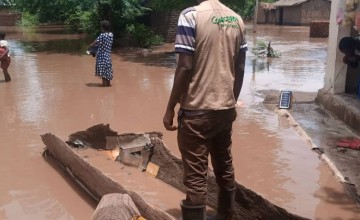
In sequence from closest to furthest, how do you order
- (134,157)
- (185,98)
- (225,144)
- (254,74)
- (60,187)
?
1. (185,98)
2. (225,144)
3. (60,187)
4. (134,157)
5. (254,74)

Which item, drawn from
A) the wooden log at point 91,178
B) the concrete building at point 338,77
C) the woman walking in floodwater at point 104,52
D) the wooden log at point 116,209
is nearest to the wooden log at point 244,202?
the wooden log at point 91,178

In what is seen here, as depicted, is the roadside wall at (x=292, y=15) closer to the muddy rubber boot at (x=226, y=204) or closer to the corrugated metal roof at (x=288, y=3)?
the corrugated metal roof at (x=288, y=3)

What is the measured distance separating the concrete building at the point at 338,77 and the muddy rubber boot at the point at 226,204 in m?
4.59

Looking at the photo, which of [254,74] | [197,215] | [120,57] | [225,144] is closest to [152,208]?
[197,215]

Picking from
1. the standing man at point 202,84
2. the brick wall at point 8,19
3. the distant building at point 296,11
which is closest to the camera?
the standing man at point 202,84

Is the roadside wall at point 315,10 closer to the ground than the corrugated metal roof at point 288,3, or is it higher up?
closer to the ground

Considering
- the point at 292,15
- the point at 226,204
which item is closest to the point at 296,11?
the point at 292,15

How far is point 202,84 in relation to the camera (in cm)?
298

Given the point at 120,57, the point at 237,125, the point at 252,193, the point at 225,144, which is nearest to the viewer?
the point at 225,144

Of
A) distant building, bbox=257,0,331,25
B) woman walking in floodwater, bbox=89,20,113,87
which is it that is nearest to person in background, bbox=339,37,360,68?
woman walking in floodwater, bbox=89,20,113,87

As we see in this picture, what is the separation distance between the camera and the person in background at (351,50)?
7.11m

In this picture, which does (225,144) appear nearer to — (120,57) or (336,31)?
(336,31)

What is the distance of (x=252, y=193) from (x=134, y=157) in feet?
7.00

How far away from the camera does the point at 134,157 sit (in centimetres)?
533
